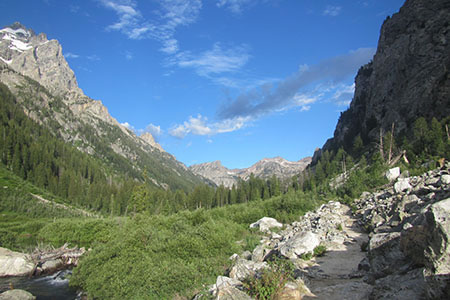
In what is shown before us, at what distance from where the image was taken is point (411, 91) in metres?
81.4

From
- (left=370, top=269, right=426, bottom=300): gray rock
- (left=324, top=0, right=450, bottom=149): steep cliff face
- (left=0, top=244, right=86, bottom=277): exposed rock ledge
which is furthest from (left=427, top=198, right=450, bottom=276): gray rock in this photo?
(left=324, top=0, right=450, bottom=149): steep cliff face

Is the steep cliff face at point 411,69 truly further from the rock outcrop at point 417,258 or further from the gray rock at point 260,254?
the rock outcrop at point 417,258

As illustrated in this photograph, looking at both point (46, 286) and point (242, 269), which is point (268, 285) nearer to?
point (242, 269)

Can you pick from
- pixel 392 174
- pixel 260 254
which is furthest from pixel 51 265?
pixel 392 174

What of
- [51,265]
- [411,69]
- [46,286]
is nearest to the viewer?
[46,286]

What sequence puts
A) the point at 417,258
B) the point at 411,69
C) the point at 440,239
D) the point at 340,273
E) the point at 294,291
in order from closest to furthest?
1. the point at 440,239
2. the point at 417,258
3. the point at 294,291
4. the point at 340,273
5. the point at 411,69

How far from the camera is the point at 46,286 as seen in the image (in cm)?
2673

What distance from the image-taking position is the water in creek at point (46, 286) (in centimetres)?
2356

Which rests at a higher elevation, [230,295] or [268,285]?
[268,285]

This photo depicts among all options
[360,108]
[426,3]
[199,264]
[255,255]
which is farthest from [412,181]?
[360,108]

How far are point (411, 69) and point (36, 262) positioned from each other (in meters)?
106

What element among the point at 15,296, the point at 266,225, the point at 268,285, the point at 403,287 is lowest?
the point at 15,296

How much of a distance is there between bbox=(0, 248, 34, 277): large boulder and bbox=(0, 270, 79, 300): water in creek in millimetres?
1355

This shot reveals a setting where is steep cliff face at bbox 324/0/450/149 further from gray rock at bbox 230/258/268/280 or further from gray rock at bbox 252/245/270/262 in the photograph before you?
gray rock at bbox 230/258/268/280
